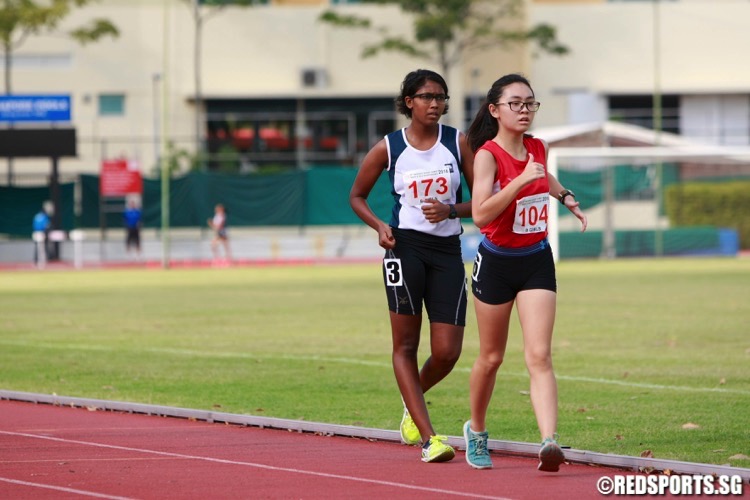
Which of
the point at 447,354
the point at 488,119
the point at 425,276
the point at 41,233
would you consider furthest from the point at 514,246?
the point at 41,233

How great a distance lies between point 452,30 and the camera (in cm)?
5922

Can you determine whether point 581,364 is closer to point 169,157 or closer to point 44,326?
point 44,326

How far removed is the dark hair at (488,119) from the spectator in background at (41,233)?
36.0 m

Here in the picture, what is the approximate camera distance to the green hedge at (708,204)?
4591 cm

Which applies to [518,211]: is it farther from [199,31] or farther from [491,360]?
[199,31]

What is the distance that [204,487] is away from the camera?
26.0 feet

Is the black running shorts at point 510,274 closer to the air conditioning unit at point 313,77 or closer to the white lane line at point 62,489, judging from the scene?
the white lane line at point 62,489

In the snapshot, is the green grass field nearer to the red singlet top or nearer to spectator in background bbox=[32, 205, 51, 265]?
the red singlet top

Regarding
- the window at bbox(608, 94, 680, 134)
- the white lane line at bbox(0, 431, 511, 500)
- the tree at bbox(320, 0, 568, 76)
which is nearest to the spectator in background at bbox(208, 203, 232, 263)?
the tree at bbox(320, 0, 568, 76)

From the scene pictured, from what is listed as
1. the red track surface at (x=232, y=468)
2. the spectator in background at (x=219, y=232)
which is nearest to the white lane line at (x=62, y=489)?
the red track surface at (x=232, y=468)

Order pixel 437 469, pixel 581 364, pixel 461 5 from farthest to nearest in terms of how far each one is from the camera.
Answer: pixel 461 5 → pixel 581 364 → pixel 437 469

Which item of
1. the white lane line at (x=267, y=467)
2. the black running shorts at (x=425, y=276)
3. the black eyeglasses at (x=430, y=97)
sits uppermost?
the black eyeglasses at (x=430, y=97)

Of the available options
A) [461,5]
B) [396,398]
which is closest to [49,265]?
[461,5]

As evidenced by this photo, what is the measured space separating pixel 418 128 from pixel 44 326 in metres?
12.2
